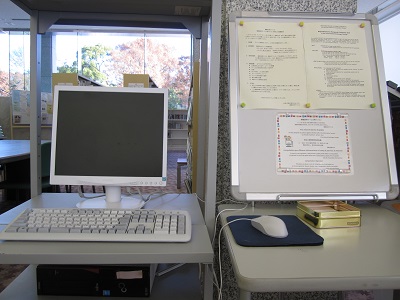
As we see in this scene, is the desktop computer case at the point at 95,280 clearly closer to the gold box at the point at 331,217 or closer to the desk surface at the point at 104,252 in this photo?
the desk surface at the point at 104,252

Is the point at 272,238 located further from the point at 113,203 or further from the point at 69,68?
the point at 69,68

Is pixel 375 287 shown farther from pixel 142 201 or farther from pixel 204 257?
pixel 142 201

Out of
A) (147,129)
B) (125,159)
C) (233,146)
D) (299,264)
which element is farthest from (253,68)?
(299,264)

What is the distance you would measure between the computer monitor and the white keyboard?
0.15m

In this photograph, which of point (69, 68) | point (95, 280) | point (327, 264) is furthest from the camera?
point (69, 68)

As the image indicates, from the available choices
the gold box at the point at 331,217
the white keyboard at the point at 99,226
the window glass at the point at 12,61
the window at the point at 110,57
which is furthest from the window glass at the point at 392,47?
the window glass at the point at 12,61

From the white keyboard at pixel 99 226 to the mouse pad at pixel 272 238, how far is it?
12 cm

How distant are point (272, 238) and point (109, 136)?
1.91ft

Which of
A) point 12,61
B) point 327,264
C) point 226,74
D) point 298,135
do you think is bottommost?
point 327,264

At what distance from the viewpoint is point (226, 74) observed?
1.04 metres

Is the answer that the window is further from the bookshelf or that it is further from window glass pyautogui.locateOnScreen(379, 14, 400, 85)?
window glass pyautogui.locateOnScreen(379, 14, 400, 85)

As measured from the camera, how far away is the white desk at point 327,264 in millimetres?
502

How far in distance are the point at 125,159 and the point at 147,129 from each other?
0.38 ft

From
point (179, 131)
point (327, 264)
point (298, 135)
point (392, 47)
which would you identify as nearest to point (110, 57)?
point (179, 131)
